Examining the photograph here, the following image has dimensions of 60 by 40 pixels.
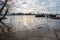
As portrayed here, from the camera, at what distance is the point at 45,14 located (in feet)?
68.5

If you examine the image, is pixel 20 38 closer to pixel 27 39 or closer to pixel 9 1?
pixel 27 39

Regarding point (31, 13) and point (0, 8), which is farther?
point (31, 13)

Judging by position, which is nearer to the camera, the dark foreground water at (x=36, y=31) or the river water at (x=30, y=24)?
the dark foreground water at (x=36, y=31)

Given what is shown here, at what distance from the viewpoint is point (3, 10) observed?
17.1 m

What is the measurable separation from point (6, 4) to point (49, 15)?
6119 mm

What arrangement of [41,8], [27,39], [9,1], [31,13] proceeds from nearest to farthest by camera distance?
1. [27,39]
2. [9,1]
3. [41,8]
4. [31,13]

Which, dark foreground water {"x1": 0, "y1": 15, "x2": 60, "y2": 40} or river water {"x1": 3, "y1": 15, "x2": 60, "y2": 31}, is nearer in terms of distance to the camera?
dark foreground water {"x1": 0, "y1": 15, "x2": 60, "y2": 40}

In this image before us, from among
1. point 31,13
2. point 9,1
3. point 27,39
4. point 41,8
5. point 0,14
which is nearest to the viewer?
point 27,39

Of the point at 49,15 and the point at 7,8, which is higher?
the point at 7,8

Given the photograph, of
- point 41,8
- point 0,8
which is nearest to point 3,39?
point 0,8

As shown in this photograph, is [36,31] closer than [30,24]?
Yes

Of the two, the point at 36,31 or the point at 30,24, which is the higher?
the point at 36,31

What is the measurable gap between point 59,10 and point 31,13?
120 inches

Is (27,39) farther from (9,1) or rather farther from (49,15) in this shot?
(49,15)
